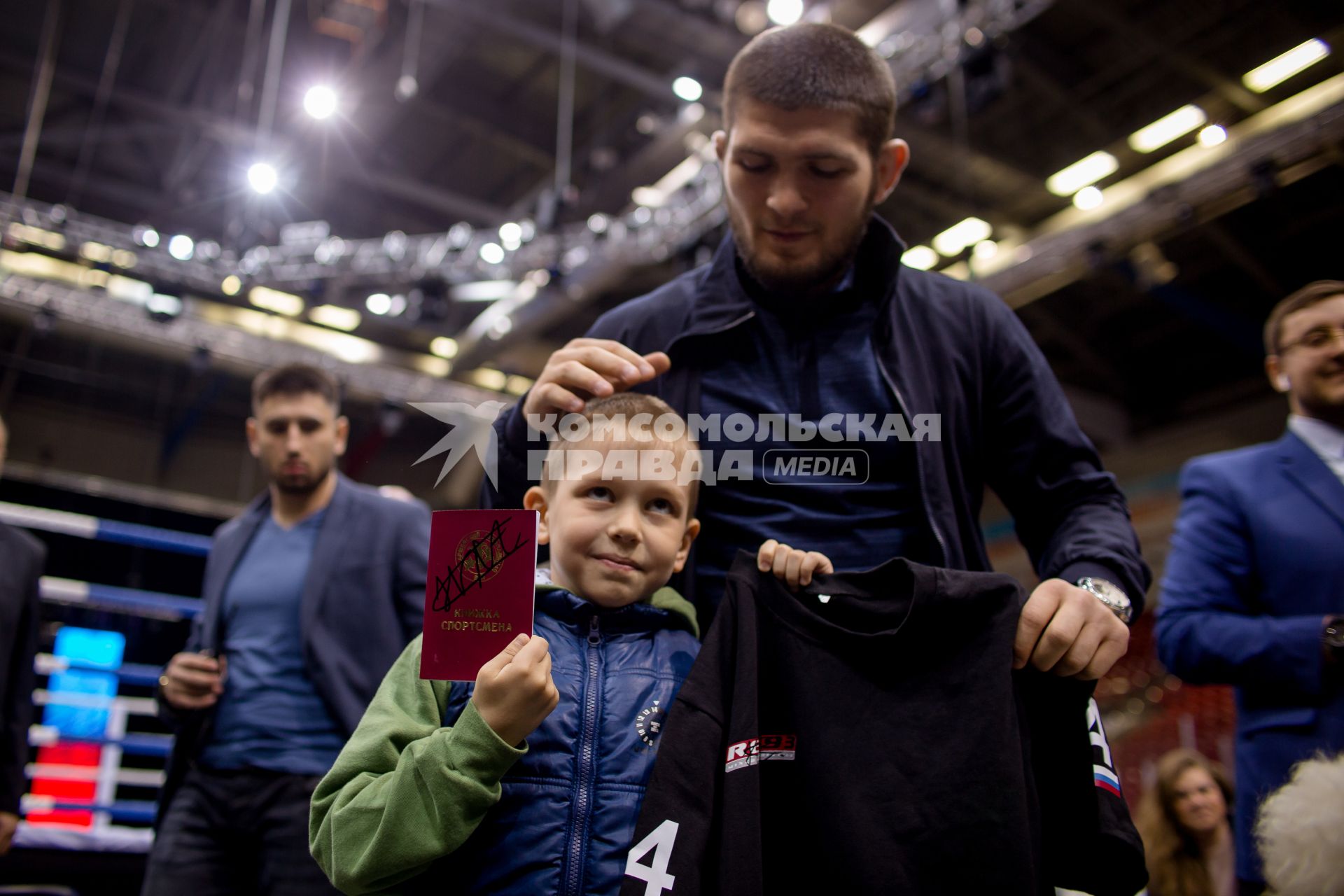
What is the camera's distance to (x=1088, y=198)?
Answer: 7.55 meters

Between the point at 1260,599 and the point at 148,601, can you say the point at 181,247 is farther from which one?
the point at 1260,599

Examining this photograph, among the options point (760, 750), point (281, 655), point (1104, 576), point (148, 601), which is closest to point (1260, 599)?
point (1104, 576)

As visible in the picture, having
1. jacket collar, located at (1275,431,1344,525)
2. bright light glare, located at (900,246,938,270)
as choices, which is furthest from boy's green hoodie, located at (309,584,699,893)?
bright light glare, located at (900,246,938,270)

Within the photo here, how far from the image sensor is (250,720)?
7.06 feet

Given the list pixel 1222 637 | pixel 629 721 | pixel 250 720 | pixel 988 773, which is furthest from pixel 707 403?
pixel 250 720

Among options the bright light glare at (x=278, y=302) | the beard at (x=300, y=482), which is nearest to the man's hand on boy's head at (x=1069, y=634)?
the beard at (x=300, y=482)

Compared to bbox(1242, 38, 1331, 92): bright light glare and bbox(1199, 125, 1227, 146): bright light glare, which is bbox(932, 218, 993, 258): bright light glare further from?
bbox(1242, 38, 1331, 92): bright light glare

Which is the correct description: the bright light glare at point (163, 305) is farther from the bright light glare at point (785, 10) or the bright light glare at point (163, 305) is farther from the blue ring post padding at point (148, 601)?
the bright light glare at point (785, 10)

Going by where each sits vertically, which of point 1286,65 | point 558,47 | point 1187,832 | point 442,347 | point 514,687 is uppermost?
point 558,47

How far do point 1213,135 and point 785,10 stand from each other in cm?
330

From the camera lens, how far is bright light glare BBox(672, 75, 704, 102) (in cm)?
571

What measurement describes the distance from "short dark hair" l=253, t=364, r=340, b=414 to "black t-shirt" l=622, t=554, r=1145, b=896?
6.06 ft

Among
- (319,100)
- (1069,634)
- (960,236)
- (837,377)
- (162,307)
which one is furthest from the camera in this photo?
(960,236)

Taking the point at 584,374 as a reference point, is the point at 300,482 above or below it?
above
